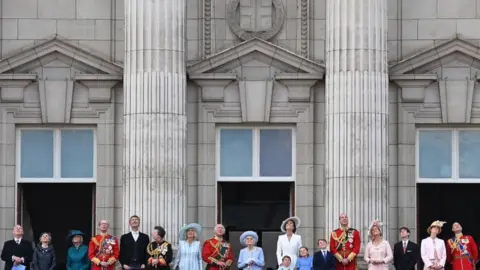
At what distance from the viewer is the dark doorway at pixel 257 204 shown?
5322cm

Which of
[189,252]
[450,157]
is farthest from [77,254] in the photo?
[450,157]

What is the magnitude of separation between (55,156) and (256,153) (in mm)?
5272

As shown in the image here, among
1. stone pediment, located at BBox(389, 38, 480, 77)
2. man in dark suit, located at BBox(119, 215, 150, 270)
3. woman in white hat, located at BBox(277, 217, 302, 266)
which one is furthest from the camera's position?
stone pediment, located at BBox(389, 38, 480, 77)

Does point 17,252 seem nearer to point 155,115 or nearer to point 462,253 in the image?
point 155,115

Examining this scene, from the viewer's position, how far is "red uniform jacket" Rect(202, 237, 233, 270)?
4894 centimetres

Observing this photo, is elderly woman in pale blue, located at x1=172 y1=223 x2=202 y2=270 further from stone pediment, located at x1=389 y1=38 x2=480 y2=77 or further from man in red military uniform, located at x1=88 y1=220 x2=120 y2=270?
stone pediment, located at x1=389 y1=38 x2=480 y2=77

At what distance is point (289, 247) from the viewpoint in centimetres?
4916

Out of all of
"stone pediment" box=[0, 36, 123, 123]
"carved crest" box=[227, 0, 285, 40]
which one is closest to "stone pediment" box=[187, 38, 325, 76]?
"carved crest" box=[227, 0, 285, 40]

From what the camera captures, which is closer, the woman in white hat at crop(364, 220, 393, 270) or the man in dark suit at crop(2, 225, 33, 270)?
the woman in white hat at crop(364, 220, 393, 270)

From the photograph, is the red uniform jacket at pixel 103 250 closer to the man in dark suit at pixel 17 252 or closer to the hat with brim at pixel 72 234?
the hat with brim at pixel 72 234

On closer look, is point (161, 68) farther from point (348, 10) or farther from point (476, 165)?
point (476, 165)

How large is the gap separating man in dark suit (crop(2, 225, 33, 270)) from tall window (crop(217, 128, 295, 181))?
6070 millimetres

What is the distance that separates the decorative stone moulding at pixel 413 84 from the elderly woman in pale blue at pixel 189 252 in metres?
7.46

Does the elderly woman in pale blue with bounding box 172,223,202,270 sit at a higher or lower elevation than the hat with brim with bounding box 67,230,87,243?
lower
